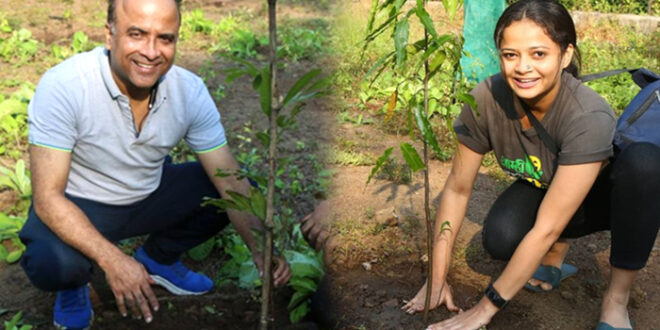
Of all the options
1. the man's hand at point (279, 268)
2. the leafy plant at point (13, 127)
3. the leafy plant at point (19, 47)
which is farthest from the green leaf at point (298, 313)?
the leafy plant at point (19, 47)

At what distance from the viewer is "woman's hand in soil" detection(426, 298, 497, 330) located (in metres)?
2.38

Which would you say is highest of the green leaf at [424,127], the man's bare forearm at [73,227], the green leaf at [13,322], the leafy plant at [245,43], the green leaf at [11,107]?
the green leaf at [424,127]

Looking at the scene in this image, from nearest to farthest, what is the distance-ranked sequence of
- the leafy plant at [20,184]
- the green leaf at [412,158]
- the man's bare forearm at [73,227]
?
the green leaf at [412,158]
the man's bare forearm at [73,227]
the leafy plant at [20,184]

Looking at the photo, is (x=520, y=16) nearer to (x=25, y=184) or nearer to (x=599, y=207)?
(x=599, y=207)

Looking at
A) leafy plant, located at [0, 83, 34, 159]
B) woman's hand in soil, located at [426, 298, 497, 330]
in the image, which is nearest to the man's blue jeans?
woman's hand in soil, located at [426, 298, 497, 330]

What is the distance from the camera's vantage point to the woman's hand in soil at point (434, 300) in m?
2.55

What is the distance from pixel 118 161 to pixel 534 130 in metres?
1.39

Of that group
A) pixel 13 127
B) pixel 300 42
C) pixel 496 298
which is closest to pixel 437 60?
pixel 496 298

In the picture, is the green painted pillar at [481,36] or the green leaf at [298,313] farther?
the green painted pillar at [481,36]

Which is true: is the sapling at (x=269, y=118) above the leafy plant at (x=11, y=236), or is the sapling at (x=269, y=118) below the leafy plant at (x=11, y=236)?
above

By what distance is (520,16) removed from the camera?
2260 millimetres

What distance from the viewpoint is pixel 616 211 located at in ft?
7.97

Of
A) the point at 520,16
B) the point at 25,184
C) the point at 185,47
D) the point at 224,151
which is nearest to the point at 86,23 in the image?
the point at 185,47

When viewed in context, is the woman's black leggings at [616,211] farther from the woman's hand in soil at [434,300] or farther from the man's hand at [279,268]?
the man's hand at [279,268]
